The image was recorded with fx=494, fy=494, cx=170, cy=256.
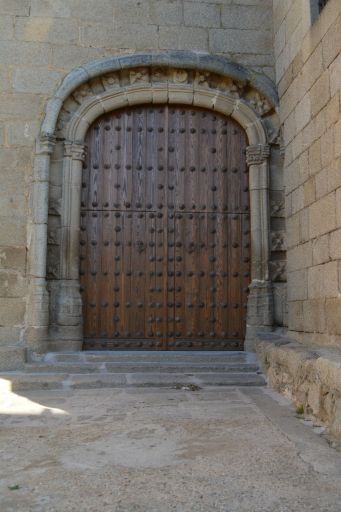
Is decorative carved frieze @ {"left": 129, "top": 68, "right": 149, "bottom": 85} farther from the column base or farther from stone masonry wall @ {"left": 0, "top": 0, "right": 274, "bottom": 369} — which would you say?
the column base

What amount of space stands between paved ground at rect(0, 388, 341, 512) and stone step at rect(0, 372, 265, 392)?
30 centimetres

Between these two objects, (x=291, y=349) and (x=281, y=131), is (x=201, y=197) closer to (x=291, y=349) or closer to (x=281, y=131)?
(x=281, y=131)

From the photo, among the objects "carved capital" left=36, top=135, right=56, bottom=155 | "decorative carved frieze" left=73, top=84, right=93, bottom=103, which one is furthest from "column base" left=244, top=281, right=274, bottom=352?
"decorative carved frieze" left=73, top=84, right=93, bottom=103

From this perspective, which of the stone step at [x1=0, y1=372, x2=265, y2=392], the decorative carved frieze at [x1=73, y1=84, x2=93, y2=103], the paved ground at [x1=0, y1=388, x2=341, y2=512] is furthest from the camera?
the decorative carved frieze at [x1=73, y1=84, x2=93, y2=103]

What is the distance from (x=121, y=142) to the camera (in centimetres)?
442

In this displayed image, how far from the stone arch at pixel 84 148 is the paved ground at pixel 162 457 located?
1063mm

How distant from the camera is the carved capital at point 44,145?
4.11 m

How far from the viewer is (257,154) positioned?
4.32 m

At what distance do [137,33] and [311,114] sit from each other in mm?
1881

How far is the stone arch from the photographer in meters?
4.01

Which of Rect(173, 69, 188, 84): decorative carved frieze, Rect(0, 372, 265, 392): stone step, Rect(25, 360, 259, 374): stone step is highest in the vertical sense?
Rect(173, 69, 188, 84): decorative carved frieze

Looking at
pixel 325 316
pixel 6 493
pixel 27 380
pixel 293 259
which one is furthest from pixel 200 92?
pixel 6 493

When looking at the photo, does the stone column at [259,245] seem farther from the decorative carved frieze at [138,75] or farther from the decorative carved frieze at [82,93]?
the decorative carved frieze at [82,93]

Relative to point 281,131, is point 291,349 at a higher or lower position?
lower
